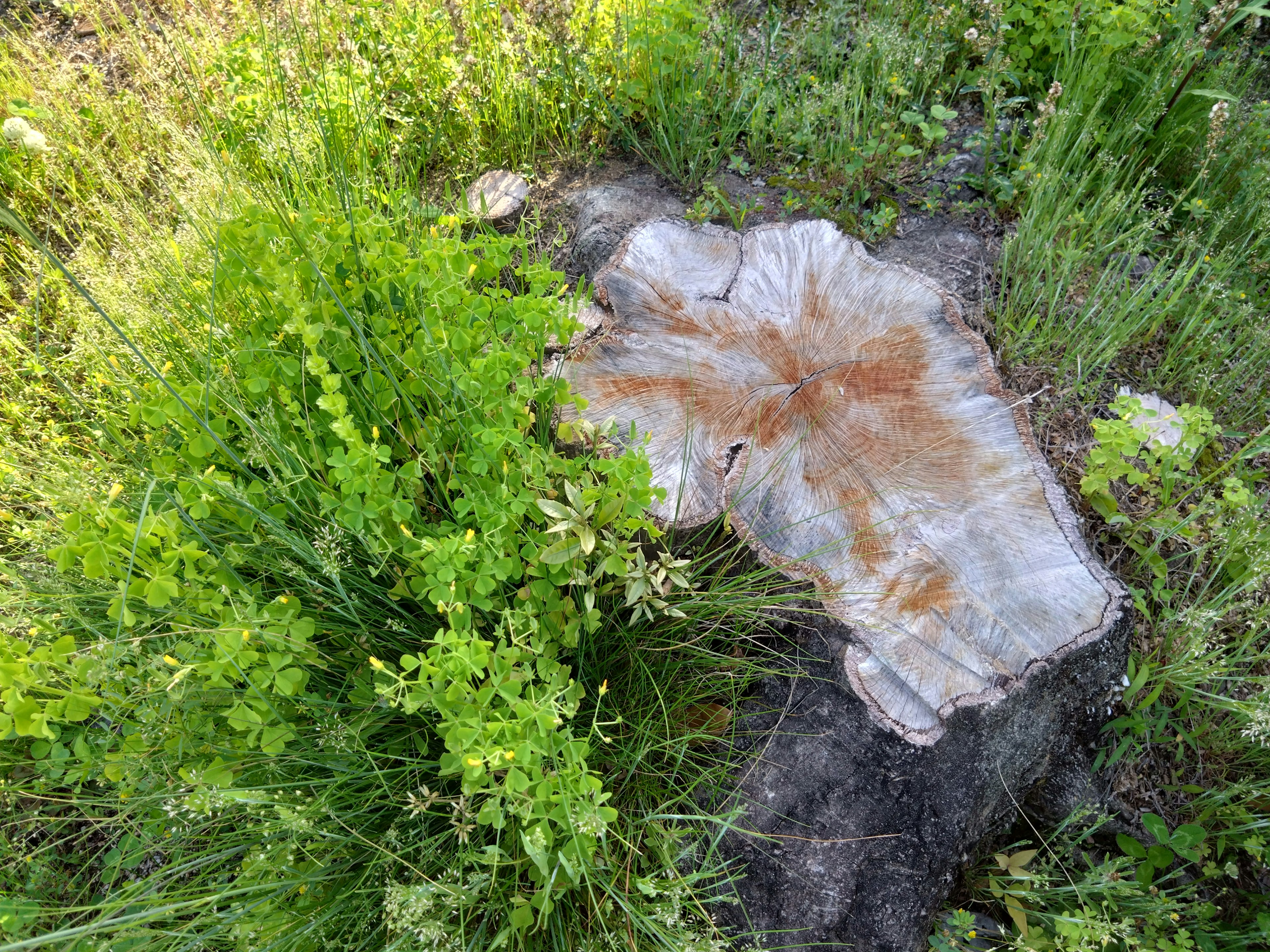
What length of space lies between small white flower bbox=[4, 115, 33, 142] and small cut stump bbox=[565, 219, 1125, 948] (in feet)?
9.27

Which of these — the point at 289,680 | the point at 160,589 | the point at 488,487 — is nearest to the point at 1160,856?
the point at 488,487

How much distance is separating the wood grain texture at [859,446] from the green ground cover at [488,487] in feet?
0.62

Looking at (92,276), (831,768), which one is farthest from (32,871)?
(831,768)

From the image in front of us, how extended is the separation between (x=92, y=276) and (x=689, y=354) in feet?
6.80

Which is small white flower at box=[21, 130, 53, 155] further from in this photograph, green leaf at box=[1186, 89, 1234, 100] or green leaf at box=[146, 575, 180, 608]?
green leaf at box=[1186, 89, 1234, 100]

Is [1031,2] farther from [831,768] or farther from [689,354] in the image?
[831,768]

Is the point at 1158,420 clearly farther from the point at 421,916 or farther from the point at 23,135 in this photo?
the point at 23,135

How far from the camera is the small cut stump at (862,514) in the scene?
1.75 m

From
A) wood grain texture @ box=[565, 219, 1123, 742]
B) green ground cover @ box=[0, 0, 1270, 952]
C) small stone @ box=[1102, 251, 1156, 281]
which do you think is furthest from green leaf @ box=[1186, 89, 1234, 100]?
wood grain texture @ box=[565, 219, 1123, 742]

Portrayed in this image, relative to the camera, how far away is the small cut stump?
1753 millimetres

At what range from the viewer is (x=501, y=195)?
10.1ft

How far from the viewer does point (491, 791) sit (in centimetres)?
139

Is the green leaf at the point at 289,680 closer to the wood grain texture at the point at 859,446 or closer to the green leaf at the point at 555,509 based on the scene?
the green leaf at the point at 555,509

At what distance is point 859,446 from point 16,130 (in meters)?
3.78
